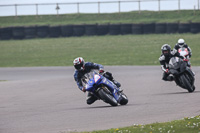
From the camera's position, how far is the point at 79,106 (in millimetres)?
12625

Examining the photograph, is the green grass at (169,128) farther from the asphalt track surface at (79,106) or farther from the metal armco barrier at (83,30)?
the metal armco barrier at (83,30)

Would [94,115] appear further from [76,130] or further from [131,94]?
[131,94]

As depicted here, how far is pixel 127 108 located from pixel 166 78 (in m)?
3.68

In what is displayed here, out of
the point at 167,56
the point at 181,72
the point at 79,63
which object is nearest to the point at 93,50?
the point at 167,56

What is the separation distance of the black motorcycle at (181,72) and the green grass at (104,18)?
26158 millimetres

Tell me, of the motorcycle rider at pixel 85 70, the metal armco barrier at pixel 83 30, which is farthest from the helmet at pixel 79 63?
the metal armco barrier at pixel 83 30

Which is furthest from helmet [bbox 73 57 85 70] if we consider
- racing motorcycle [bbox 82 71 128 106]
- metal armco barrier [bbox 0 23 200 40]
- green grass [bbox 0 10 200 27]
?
green grass [bbox 0 10 200 27]

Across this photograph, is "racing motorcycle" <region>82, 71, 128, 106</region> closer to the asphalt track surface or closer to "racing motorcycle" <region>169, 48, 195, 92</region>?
the asphalt track surface

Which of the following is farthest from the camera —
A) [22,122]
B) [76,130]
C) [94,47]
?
[94,47]

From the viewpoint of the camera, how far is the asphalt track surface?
956 centimetres

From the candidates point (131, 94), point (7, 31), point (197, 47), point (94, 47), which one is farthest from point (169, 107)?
point (7, 31)

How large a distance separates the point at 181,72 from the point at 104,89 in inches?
130

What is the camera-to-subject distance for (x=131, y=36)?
127 ft

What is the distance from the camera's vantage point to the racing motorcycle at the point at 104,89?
11.8 m
